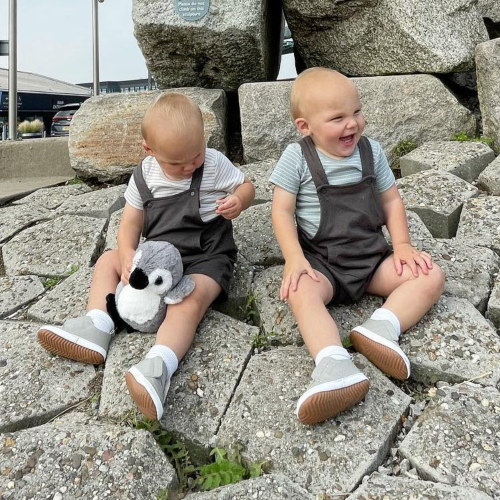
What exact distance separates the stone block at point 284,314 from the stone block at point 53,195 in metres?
1.69

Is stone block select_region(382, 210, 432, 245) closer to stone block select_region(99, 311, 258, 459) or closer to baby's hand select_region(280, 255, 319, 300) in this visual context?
baby's hand select_region(280, 255, 319, 300)

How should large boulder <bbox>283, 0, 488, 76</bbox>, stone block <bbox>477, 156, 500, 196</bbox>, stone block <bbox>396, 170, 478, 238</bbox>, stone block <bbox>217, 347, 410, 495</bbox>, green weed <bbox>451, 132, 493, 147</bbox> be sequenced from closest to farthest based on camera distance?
stone block <bbox>217, 347, 410, 495</bbox>
stone block <bbox>396, 170, 478, 238</bbox>
stone block <bbox>477, 156, 500, 196</bbox>
green weed <bbox>451, 132, 493, 147</bbox>
large boulder <bbox>283, 0, 488, 76</bbox>

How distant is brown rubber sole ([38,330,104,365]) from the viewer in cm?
161

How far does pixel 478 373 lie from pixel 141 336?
3.40ft

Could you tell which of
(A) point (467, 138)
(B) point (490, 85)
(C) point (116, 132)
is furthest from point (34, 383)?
(B) point (490, 85)

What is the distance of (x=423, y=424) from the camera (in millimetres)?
1342

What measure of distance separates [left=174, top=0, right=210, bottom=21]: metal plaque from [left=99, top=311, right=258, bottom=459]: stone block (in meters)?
1.95

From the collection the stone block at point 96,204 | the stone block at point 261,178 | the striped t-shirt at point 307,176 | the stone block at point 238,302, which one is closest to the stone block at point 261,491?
the stone block at point 238,302

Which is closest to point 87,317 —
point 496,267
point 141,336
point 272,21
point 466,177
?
point 141,336

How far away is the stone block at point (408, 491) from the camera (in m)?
1.13

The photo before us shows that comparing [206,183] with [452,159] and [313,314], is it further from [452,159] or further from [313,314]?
[452,159]

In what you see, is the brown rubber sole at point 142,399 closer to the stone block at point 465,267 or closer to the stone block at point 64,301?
the stone block at point 64,301

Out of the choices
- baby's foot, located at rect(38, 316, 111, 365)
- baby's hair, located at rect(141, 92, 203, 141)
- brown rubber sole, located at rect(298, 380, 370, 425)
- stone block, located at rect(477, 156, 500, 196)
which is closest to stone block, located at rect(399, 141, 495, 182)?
stone block, located at rect(477, 156, 500, 196)

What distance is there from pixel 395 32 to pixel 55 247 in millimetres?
2291
